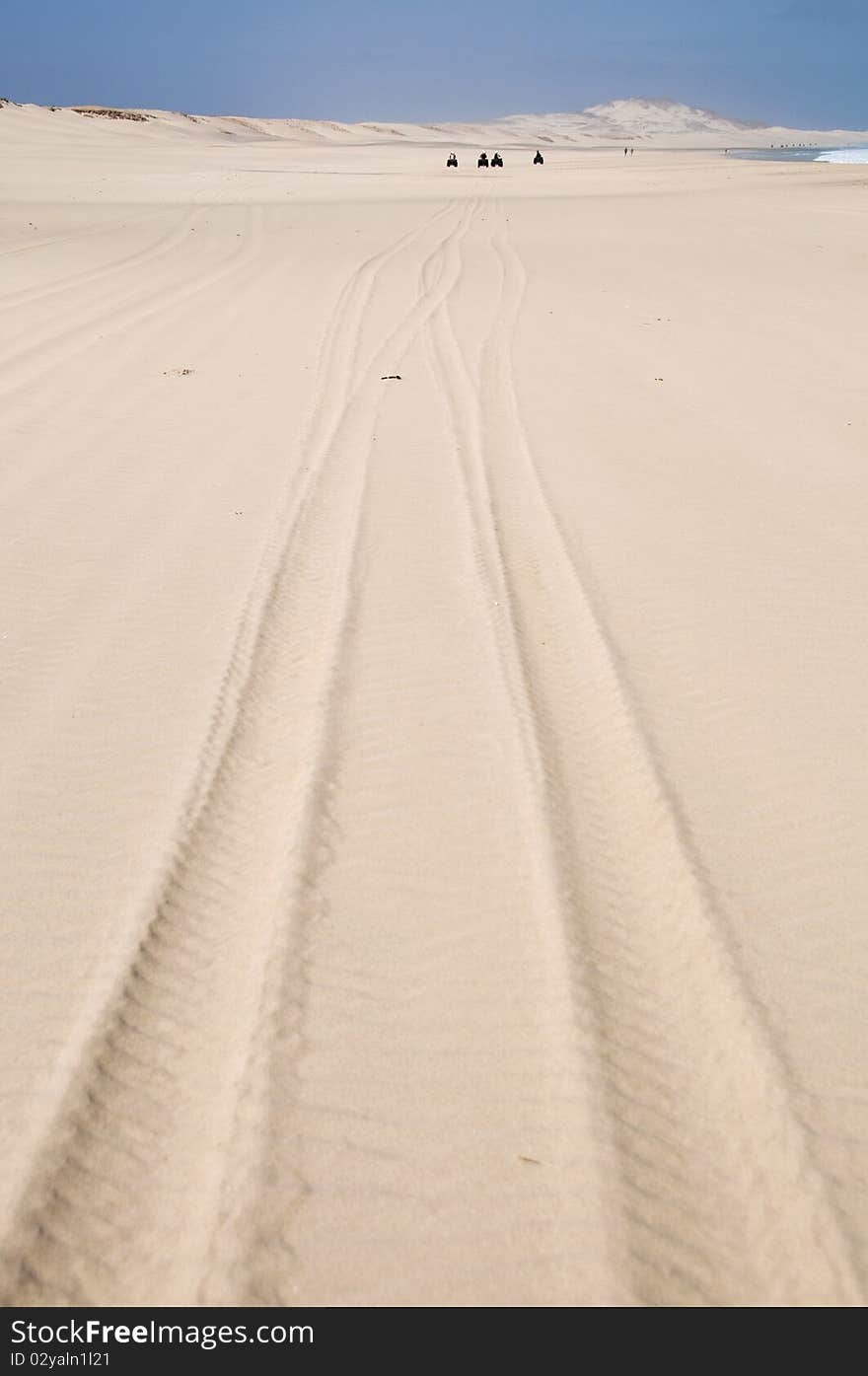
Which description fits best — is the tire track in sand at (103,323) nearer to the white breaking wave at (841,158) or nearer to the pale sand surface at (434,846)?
the pale sand surface at (434,846)

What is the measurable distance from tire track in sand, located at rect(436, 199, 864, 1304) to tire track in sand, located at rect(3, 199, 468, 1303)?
71cm

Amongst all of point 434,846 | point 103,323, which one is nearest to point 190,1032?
point 434,846

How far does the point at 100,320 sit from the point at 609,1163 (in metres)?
9.68

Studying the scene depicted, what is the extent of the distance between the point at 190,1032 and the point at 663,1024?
3.40ft

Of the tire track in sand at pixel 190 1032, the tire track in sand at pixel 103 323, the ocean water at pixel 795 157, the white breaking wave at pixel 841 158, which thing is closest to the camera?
the tire track in sand at pixel 190 1032

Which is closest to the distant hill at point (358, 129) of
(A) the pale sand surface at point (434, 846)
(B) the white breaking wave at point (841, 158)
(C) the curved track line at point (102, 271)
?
(B) the white breaking wave at point (841, 158)

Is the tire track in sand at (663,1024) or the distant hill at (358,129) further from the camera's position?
the distant hill at (358,129)

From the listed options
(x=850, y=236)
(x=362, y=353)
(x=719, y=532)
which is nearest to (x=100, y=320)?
(x=362, y=353)

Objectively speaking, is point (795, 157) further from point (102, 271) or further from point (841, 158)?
point (102, 271)

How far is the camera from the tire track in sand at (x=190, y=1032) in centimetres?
184

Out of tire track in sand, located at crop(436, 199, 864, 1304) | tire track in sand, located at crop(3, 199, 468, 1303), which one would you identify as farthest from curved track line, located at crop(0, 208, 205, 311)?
tire track in sand, located at crop(436, 199, 864, 1304)

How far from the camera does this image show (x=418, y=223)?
18531mm

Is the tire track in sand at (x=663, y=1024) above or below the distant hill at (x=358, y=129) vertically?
below

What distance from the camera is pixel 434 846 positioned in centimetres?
287
